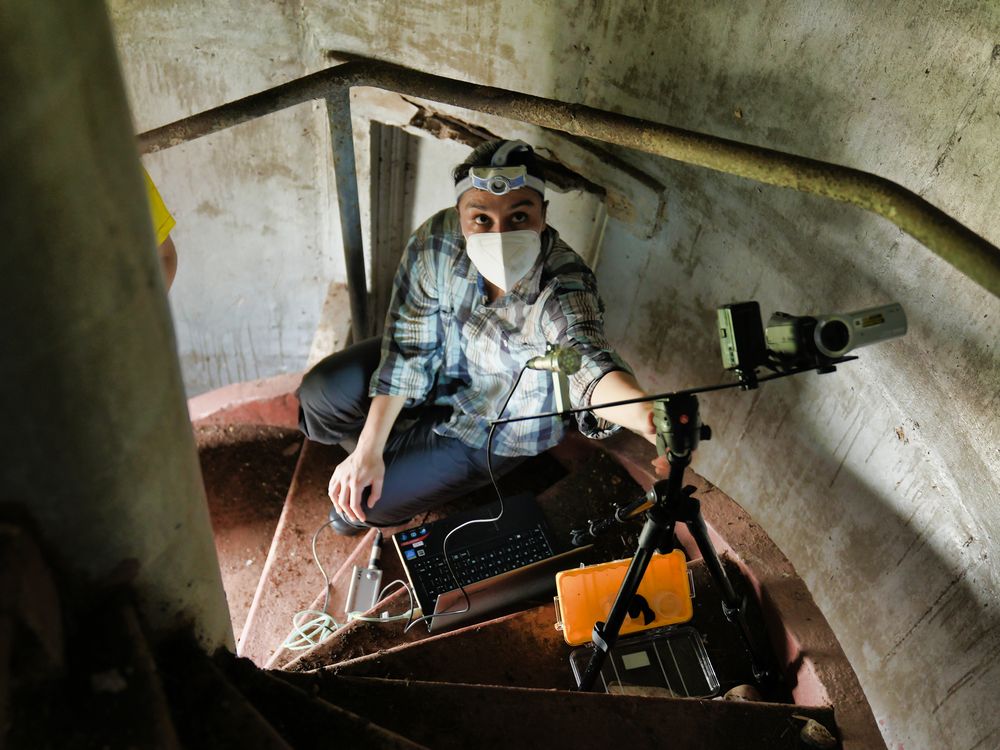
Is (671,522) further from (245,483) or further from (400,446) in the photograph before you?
(245,483)

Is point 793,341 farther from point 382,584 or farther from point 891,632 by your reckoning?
point 382,584

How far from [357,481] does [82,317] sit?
69.1 inches

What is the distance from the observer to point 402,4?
2.74m

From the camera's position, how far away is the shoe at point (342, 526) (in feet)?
9.07

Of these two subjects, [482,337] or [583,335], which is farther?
[482,337]

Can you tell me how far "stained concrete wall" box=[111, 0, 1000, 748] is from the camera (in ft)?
4.94

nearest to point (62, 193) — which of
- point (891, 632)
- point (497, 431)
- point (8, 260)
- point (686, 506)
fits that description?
point (8, 260)

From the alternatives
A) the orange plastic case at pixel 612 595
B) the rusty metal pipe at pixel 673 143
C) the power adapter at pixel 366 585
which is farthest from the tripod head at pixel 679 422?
the power adapter at pixel 366 585

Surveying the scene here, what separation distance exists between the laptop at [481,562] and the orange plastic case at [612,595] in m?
0.27

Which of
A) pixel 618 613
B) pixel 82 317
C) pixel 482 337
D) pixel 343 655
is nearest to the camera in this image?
pixel 82 317

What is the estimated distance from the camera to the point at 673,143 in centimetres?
154

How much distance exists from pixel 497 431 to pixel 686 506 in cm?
93

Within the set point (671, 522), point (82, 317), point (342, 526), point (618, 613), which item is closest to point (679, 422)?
point (671, 522)

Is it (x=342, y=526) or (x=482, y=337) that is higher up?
(x=482, y=337)
